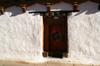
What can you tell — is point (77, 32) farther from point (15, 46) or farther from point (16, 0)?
point (16, 0)

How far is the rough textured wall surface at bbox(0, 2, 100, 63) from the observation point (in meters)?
5.11

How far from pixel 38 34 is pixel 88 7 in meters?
3.04

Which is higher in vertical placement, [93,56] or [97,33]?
[97,33]

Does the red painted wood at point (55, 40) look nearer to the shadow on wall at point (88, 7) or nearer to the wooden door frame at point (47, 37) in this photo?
the wooden door frame at point (47, 37)

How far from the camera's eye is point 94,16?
5.14 meters

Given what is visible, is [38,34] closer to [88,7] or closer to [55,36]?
[55,36]

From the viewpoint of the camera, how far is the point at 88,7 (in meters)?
5.22

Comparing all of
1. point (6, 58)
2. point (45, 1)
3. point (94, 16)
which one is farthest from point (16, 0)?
point (94, 16)

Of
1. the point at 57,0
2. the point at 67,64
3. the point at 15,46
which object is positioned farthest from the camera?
the point at 15,46

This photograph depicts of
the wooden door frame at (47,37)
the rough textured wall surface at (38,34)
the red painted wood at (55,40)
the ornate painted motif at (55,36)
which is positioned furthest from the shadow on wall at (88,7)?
the ornate painted motif at (55,36)

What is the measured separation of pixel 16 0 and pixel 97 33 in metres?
4.87

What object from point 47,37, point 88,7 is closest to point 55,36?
point 47,37

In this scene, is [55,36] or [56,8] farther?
[55,36]

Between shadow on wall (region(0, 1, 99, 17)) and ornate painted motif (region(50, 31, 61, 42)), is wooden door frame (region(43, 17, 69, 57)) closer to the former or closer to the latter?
ornate painted motif (region(50, 31, 61, 42))
